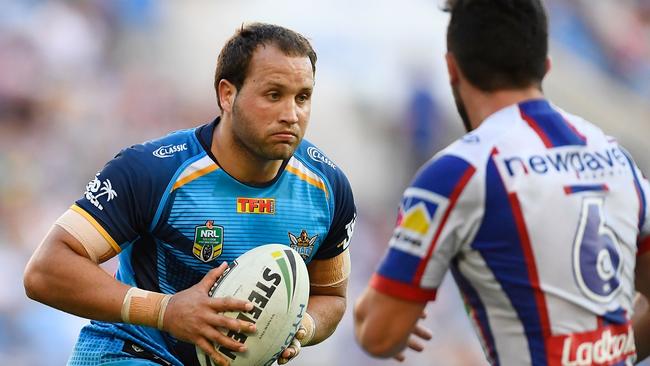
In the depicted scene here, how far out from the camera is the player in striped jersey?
3447 mm

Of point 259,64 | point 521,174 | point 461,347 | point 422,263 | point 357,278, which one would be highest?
point 259,64

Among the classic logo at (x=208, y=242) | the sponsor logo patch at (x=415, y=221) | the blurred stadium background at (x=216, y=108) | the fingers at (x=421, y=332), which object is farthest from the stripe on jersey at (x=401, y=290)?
the blurred stadium background at (x=216, y=108)

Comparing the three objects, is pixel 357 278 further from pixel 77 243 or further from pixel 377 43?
pixel 77 243

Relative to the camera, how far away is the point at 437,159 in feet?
11.5

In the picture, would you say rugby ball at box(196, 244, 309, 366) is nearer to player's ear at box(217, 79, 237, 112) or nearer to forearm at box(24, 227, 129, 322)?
forearm at box(24, 227, 129, 322)

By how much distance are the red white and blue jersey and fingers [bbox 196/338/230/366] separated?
4.01ft

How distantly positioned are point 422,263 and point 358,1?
35.5 ft

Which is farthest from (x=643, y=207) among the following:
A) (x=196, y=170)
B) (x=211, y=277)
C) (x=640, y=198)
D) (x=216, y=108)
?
(x=216, y=108)

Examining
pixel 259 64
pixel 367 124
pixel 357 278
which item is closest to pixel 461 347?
pixel 357 278

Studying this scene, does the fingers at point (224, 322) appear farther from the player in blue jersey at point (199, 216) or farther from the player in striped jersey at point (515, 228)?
the player in striped jersey at point (515, 228)

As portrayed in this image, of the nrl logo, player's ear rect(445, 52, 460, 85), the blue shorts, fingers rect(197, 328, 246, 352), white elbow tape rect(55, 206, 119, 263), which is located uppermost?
player's ear rect(445, 52, 460, 85)

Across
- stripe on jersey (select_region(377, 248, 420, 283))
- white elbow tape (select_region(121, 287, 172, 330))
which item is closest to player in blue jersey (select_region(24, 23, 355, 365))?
white elbow tape (select_region(121, 287, 172, 330))

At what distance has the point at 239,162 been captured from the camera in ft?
16.8

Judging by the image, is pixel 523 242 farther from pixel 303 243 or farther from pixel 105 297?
pixel 105 297
